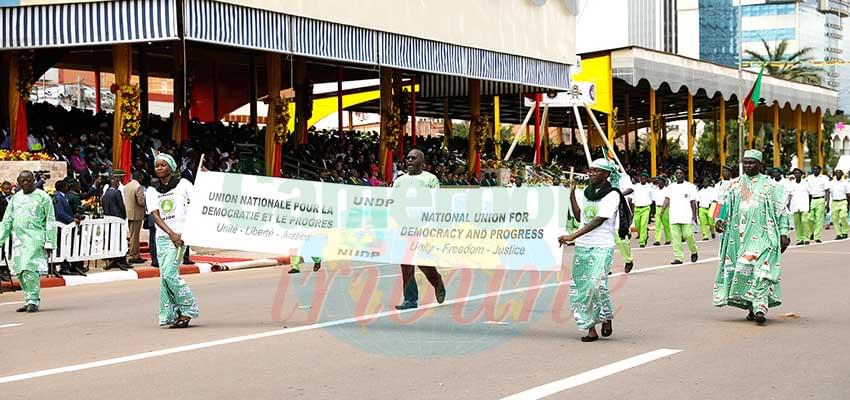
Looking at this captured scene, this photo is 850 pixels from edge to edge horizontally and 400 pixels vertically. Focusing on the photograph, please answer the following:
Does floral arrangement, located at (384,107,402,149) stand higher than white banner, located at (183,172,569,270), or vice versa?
floral arrangement, located at (384,107,402,149)

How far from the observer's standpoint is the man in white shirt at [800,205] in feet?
81.9

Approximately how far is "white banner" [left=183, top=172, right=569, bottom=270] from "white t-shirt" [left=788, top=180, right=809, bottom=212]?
54.6 ft

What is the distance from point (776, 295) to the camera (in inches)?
424

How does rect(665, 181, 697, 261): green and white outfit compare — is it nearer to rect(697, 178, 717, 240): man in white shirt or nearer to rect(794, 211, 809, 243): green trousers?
rect(697, 178, 717, 240): man in white shirt

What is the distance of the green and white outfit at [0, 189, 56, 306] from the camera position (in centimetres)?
1270

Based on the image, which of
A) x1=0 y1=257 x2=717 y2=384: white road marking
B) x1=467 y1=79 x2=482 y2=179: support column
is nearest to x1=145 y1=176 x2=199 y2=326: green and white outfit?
x1=0 y1=257 x2=717 y2=384: white road marking

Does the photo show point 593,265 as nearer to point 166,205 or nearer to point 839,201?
point 166,205

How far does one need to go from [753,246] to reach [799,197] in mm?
15596

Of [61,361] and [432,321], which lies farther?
[432,321]

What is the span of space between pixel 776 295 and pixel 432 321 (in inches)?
135

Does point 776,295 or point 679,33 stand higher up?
point 679,33

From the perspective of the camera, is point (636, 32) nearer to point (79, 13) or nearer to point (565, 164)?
point (565, 164)

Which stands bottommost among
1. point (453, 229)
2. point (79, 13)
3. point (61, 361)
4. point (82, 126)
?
point (61, 361)

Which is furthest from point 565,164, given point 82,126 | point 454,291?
point 454,291
